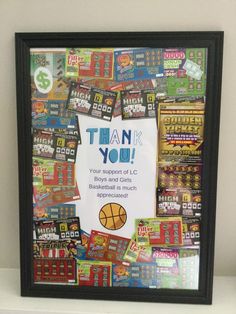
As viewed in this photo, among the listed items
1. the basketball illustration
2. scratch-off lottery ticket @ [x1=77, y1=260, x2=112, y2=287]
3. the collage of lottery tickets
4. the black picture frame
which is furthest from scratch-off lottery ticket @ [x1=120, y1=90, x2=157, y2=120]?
scratch-off lottery ticket @ [x1=77, y1=260, x2=112, y2=287]

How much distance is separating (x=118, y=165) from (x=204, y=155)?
0.81ft

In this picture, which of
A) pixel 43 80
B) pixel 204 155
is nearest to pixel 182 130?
pixel 204 155

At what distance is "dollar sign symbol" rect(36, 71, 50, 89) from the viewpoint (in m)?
1.13

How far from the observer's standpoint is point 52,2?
1.15 meters

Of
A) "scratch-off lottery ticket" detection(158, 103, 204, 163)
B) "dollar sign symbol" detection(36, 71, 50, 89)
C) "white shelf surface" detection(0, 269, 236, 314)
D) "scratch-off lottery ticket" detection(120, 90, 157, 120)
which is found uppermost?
"dollar sign symbol" detection(36, 71, 50, 89)

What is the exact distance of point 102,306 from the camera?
44.0 inches

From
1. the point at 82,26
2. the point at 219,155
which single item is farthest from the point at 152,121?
the point at 82,26

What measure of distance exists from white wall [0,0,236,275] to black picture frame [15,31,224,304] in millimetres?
54

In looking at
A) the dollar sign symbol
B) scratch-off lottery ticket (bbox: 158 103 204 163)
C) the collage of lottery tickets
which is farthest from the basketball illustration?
the dollar sign symbol

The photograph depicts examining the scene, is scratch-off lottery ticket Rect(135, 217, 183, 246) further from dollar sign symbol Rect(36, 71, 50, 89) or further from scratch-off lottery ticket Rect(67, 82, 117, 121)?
dollar sign symbol Rect(36, 71, 50, 89)

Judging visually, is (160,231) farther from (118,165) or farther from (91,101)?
(91,101)

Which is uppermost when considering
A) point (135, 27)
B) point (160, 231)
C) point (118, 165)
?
point (135, 27)

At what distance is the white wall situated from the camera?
1.12 meters

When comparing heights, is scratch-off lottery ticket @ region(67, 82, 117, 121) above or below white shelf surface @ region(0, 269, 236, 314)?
above
